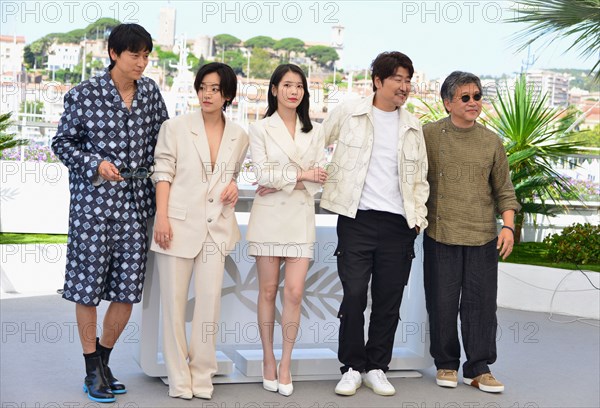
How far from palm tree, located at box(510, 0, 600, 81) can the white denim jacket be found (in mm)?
3207

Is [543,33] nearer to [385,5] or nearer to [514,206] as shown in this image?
[514,206]

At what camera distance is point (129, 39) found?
10.9 ft

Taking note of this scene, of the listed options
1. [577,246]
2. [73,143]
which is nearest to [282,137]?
[73,143]

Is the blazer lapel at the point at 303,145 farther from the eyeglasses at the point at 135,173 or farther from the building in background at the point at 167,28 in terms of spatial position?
the building in background at the point at 167,28

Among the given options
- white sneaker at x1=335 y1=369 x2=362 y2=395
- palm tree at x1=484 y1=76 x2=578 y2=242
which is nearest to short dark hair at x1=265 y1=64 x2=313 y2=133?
white sneaker at x1=335 y1=369 x2=362 y2=395

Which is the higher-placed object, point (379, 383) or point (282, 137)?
point (282, 137)

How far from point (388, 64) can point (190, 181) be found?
3.06 feet

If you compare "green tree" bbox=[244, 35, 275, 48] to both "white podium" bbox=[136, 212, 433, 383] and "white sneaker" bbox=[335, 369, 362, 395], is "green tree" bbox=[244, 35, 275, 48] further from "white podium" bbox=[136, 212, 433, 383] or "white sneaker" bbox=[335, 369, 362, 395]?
"white sneaker" bbox=[335, 369, 362, 395]

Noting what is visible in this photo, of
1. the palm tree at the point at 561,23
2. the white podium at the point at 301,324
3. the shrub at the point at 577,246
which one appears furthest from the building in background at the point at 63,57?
the white podium at the point at 301,324

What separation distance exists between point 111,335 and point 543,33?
15.5ft

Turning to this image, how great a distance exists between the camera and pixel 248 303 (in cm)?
394

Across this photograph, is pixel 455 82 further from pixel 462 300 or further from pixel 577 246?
pixel 577 246

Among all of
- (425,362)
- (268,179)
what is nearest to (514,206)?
(425,362)

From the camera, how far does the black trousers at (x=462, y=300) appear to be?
390 centimetres
